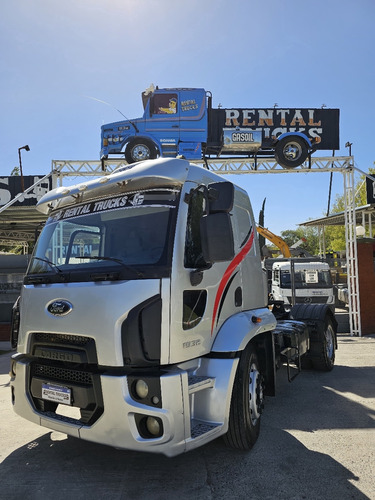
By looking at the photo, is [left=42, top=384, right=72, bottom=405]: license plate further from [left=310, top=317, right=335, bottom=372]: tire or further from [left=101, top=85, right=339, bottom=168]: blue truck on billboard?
[left=101, top=85, right=339, bottom=168]: blue truck on billboard

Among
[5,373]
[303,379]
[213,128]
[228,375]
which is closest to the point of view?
[228,375]

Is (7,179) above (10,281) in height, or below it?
A: above

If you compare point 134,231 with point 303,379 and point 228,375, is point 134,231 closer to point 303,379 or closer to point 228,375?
point 228,375

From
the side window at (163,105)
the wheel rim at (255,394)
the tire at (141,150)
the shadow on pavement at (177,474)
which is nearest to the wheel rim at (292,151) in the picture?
the side window at (163,105)

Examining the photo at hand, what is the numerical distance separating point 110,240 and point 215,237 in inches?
35.2

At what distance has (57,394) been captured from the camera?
2.93m

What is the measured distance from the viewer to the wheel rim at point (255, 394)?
11.9ft

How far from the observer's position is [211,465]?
3.21 metres

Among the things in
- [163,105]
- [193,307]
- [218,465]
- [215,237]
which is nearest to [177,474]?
[218,465]

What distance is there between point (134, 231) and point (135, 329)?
82 centimetres

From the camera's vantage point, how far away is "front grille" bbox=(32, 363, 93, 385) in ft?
9.16

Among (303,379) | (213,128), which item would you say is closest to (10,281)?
(213,128)

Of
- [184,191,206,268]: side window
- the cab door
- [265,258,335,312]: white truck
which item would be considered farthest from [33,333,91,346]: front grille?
[265,258,335,312]: white truck

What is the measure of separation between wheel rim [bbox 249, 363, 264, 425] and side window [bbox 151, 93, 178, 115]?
774cm
